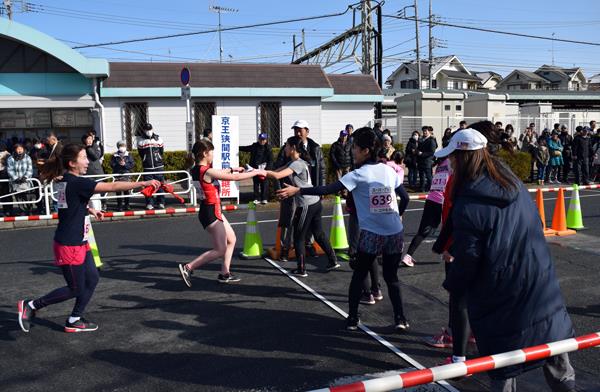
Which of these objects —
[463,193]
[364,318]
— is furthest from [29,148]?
[463,193]

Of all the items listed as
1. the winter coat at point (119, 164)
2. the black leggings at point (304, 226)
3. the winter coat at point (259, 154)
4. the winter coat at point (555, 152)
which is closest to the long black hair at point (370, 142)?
the black leggings at point (304, 226)

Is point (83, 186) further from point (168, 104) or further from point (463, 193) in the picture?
point (168, 104)

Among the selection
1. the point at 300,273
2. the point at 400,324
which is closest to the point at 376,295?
the point at 400,324

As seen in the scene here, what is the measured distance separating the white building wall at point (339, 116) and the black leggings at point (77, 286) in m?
16.2

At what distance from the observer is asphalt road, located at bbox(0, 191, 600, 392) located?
14.1 ft

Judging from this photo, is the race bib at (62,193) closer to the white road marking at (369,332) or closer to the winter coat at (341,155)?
the white road marking at (369,332)

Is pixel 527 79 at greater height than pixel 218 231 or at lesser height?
greater

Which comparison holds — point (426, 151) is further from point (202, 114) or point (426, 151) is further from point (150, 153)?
point (202, 114)

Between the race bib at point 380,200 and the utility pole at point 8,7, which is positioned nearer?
the race bib at point 380,200

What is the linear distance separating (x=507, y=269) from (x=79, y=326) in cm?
422

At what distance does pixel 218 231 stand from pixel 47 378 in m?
2.73

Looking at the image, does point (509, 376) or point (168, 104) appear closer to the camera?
point (509, 376)

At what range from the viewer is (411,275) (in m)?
7.22

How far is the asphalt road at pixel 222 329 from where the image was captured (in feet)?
14.1
